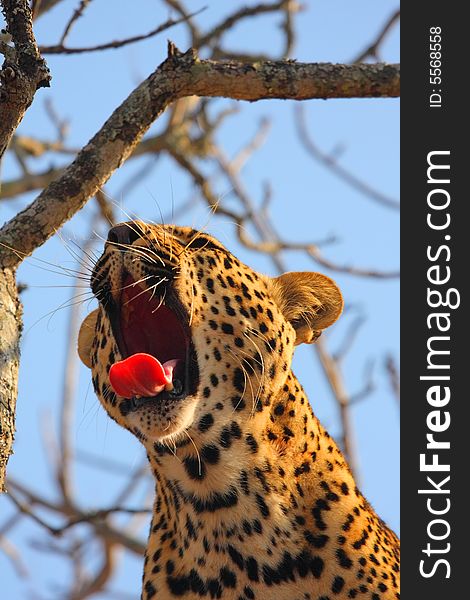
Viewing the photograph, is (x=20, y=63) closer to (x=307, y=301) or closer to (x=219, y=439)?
(x=219, y=439)

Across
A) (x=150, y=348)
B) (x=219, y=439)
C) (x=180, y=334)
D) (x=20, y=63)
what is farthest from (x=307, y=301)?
(x=20, y=63)

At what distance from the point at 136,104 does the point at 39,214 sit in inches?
33.0

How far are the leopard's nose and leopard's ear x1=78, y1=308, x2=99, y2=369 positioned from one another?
79 centimetres

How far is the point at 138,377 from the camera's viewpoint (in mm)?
5828

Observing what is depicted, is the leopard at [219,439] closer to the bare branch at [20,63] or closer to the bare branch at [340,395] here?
the bare branch at [20,63]

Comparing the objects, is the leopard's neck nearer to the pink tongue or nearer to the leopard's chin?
the leopard's chin

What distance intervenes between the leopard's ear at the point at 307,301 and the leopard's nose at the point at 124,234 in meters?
1.07

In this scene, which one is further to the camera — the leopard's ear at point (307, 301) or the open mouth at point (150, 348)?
the leopard's ear at point (307, 301)

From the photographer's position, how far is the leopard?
602 cm

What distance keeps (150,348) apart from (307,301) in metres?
1.02

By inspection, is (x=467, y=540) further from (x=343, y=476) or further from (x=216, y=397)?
(x=216, y=397)

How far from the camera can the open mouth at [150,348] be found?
5824 mm

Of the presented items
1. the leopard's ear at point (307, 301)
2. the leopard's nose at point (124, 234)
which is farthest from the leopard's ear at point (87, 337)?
the leopard's ear at point (307, 301)

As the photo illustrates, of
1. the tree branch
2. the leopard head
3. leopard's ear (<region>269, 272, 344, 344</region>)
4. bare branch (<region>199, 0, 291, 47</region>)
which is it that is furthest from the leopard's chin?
bare branch (<region>199, 0, 291, 47</region>)
